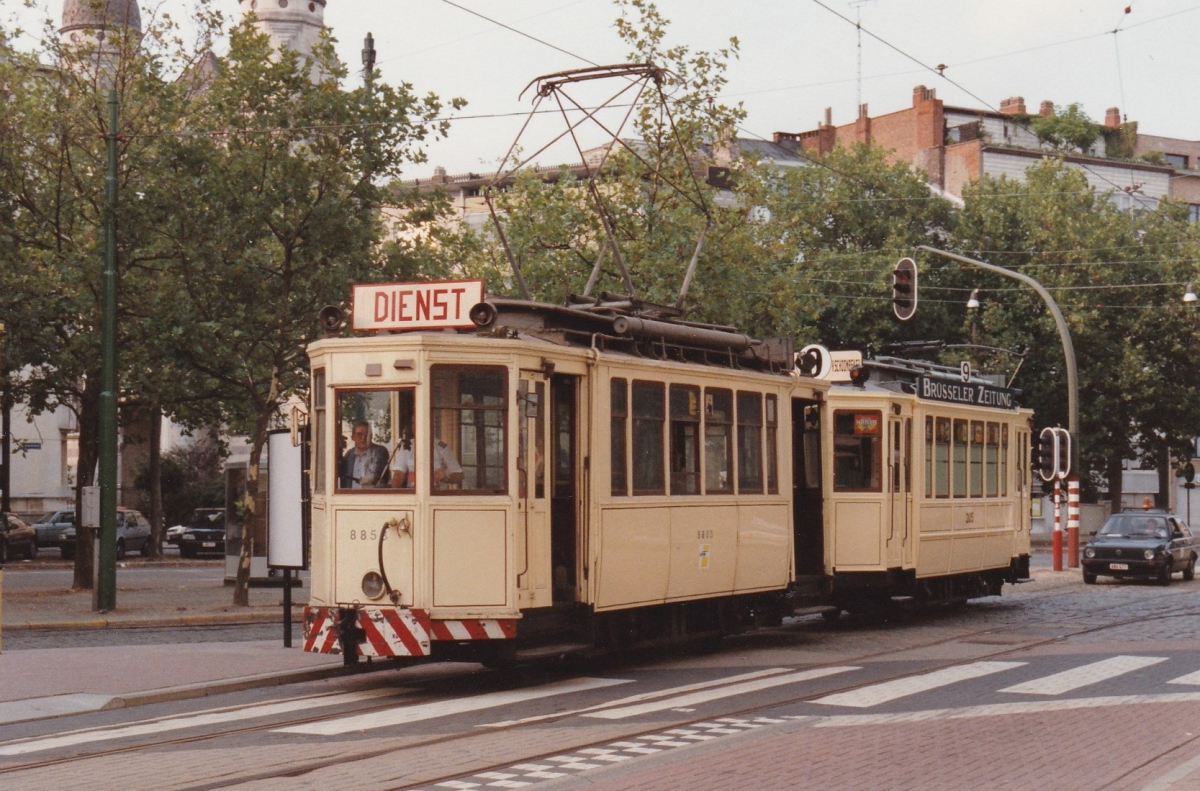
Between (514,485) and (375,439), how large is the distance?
125 cm

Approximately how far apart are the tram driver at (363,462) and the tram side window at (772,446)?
16.8 feet

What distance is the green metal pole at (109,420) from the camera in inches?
861

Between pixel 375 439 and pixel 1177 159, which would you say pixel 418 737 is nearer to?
pixel 375 439

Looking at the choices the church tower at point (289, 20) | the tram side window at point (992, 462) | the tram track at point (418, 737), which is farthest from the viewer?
the church tower at point (289, 20)

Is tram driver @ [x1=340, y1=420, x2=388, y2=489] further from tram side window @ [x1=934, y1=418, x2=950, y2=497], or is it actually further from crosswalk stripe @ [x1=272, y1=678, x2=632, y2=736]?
tram side window @ [x1=934, y1=418, x2=950, y2=497]

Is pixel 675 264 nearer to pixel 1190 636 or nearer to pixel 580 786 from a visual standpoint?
pixel 1190 636

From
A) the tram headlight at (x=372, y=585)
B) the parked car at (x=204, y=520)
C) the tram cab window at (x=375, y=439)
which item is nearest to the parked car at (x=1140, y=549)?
the tram cab window at (x=375, y=439)

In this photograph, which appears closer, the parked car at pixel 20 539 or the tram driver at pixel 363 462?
the tram driver at pixel 363 462

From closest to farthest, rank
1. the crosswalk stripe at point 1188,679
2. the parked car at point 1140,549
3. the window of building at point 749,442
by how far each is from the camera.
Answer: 1. the crosswalk stripe at point 1188,679
2. the window of building at point 749,442
3. the parked car at point 1140,549

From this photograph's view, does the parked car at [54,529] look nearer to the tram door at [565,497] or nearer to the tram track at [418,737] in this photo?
the tram track at [418,737]

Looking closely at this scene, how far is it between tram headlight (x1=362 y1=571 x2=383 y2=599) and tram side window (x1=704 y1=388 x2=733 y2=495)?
394cm

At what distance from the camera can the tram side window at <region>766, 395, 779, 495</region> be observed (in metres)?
16.8

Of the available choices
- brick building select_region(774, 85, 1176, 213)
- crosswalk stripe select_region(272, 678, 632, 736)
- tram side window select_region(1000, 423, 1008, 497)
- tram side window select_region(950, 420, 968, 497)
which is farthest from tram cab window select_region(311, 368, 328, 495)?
brick building select_region(774, 85, 1176, 213)

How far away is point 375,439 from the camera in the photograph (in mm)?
13172
